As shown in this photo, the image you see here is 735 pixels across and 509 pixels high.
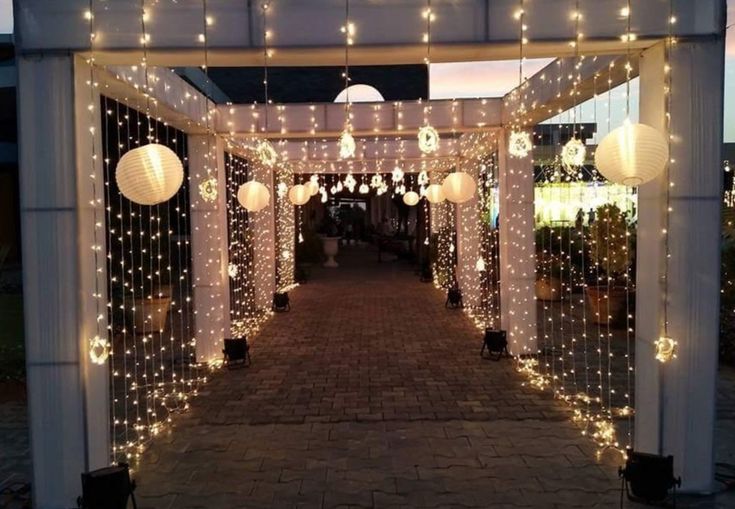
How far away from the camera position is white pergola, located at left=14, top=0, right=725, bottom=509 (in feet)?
12.3

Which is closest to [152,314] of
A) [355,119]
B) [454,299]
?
[355,119]

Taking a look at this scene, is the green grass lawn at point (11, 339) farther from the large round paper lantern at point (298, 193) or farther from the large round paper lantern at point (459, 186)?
the large round paper lantern at point (459, 186)

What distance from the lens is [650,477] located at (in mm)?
3740

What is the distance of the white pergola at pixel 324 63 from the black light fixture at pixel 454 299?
7088 millimetres

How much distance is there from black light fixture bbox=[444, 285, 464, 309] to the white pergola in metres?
7.09

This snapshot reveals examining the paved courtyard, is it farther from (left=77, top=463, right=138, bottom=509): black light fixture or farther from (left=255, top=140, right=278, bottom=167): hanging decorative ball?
(left=255, top=140, right=278, bottom=167): hanging decorative ball

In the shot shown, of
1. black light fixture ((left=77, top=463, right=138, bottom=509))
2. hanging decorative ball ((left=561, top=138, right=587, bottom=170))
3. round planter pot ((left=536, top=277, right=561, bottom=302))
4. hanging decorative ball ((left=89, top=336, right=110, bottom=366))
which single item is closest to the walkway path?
black light fixture ((left=77, top=463, right=138, bottom=509))

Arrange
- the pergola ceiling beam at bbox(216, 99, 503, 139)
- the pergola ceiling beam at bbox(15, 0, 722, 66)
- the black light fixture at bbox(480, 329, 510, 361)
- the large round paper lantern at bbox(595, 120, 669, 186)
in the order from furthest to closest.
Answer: the pergola ceiling beam at bbox(216, 99, 503, 139) < the black light fixture at bbox(480, 329, 510, 361) < the pergola ceiling beam at bbox(15, 0, 722, 66) < the large round paper lantern at bbox(595, 120, 669, 186)

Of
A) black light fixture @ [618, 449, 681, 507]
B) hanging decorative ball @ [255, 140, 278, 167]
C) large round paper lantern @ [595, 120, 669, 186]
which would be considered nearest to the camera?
large round paper lantern @ [595, 120, 669, 186]

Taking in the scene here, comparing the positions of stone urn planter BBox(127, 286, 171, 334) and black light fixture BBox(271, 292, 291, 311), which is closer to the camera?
stone urn planter BBox(127, 286, 171, 334)

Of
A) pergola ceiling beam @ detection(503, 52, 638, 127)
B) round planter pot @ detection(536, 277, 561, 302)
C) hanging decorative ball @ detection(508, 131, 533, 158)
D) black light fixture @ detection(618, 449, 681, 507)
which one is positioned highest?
pergola ceiling beam @ detection(503, 52, 638, 127)

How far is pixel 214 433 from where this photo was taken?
16.7 feet

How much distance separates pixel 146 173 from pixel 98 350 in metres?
1.11

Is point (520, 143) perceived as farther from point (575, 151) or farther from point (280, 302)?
point (280, 302)
